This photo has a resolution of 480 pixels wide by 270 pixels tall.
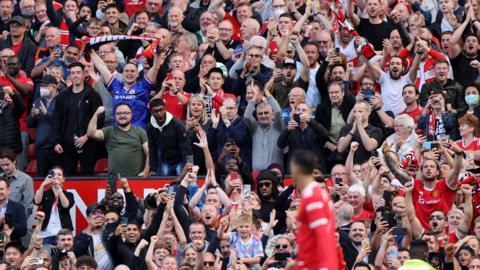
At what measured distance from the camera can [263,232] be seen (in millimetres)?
21766

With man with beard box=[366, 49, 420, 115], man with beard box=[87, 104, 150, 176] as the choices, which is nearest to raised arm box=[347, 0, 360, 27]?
man with beard box=[366, 49, 420, 115]

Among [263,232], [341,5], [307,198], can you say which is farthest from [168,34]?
[307,198]

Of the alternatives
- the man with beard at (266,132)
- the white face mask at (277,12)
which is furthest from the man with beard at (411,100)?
the white face mask at (277,12)

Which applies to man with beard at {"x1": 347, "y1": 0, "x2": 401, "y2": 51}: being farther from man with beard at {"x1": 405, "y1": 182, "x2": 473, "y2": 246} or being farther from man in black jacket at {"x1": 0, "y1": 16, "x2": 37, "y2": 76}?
man with beard at {"x1": 405, "y1": 182, "x2": 473, "y2": 246}

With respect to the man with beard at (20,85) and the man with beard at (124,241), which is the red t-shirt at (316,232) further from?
the man with beard at (20,85)

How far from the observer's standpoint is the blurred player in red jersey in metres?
14.5

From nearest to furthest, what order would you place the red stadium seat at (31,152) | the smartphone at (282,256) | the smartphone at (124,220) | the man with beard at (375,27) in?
the smartphone at (282,256) → the smartphone at (124,220) → the red stadium seat at (31,152) → the man with beard at (375,27)

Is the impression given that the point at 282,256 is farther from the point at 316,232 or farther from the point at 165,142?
the point at 316,232

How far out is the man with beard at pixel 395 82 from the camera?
2517cm

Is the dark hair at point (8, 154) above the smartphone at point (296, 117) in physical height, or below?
below

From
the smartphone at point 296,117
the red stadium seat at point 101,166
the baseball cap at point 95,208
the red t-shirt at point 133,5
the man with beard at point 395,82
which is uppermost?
the red t-shirt at point 133,5

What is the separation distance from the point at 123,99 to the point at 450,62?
4807 mm

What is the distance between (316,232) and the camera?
14555 mm

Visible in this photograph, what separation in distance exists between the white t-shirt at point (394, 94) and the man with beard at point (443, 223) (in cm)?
354
